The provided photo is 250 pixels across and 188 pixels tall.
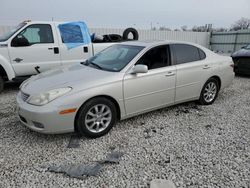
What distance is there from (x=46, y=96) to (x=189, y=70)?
9.06ft

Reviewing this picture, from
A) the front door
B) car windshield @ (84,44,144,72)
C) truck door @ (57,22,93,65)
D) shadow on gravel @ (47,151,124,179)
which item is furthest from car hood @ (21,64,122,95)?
truck door @ (57,22,93,65)

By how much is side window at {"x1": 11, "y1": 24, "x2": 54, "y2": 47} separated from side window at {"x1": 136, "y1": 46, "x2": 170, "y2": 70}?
329 centimetres

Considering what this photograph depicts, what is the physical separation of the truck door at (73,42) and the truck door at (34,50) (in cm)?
19

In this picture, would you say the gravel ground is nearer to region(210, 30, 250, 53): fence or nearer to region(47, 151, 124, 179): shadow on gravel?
region(47, 151, 124, 179): shadow on gravel

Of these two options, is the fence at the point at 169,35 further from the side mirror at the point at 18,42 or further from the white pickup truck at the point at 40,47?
the side mirror at the point at 18,42

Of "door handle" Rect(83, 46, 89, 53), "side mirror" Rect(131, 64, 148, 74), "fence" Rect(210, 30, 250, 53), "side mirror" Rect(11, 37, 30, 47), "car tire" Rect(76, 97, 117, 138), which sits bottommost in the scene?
"fence" Rect(210, 30, 250, 53)

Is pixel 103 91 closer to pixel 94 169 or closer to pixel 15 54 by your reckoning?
pixel 94 169

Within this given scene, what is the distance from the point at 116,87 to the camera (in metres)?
3.22

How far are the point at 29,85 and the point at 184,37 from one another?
13360 mm

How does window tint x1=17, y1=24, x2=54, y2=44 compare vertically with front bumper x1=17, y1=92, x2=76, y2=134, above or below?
above

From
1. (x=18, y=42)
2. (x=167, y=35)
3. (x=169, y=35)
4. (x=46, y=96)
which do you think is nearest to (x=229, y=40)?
(x=169, y=35)

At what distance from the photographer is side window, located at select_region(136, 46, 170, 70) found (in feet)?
11.9

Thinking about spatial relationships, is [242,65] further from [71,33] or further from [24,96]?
[24,96]

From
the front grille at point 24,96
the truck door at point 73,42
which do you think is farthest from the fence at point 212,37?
the front grille at point 24,96
